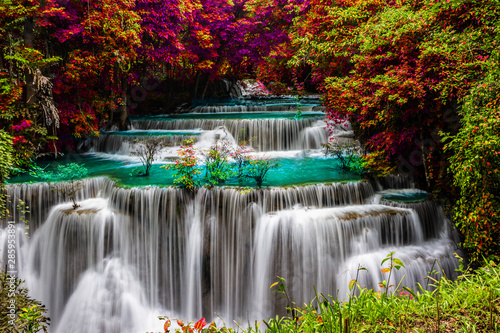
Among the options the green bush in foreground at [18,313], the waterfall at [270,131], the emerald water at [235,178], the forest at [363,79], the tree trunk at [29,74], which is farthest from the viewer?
the waterfall at [270,131]

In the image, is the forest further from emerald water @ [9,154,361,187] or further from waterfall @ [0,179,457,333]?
waterfall @ [0,179,457,333]

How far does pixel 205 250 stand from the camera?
6.43 meters

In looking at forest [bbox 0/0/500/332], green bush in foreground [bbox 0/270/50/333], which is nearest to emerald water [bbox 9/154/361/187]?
forest [bbox 0/0/500/332]

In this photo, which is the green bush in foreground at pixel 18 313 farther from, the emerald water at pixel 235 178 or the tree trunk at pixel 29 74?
the tree trunk at pixel 29 74

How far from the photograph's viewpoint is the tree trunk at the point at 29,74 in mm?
8242

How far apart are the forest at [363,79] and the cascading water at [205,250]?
44.9 inches

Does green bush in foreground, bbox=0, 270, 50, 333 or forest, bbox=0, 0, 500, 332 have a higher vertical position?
forest, bbox=0, 0, 500, 332

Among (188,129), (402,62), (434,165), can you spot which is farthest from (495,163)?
(188,129)

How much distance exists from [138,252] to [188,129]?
6.74 meters

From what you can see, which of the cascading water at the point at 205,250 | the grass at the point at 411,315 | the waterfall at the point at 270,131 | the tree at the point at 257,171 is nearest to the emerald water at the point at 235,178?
the tree at the point at 257,171

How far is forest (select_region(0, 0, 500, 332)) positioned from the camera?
16.8 feet

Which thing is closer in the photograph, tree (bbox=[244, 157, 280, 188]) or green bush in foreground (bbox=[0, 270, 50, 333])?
green bush in foreground (bbox=[0, 270, 50, 333])

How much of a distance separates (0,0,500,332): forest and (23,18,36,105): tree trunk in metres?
0.03

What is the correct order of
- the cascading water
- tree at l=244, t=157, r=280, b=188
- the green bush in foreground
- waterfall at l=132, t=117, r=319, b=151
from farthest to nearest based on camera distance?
1. waterfall at l=132, t=117, r=319, b=151
2. tree at l=244, t=157, r=280, b=188
3. the cascading water
4. the green bush in foreground
